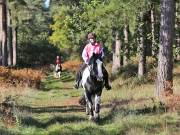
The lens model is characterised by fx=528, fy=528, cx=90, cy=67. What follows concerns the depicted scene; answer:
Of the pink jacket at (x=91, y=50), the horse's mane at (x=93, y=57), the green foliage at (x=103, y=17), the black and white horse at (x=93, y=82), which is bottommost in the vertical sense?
the black and white horse at (x=93, y=82)

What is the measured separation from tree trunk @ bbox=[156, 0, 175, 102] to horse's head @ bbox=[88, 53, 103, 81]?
297 cm

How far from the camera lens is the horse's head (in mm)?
15025

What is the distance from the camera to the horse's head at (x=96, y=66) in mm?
15025

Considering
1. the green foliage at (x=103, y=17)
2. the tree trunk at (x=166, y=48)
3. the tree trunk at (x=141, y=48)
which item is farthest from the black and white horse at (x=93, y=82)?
the tree trunk at (x=141, y=48)

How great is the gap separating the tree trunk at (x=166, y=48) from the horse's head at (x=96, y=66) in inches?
117

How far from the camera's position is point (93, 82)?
50.2ft

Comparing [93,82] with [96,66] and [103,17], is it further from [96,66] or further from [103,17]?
[103,17]

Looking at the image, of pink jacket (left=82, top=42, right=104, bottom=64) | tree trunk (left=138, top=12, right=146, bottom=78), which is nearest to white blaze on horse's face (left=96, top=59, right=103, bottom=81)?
pink jacket (left=82, top=42, right=104, bottom=64)

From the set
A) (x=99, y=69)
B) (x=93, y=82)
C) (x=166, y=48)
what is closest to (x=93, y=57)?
(x=99, y=69)

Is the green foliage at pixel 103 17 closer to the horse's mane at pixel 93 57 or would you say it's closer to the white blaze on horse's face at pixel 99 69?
the horse's mane at pixel 93 57

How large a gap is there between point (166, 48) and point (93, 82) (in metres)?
3.43

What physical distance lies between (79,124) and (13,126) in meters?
1.72

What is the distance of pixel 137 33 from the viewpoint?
29453 mm

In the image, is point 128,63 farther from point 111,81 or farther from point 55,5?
point 55,5
